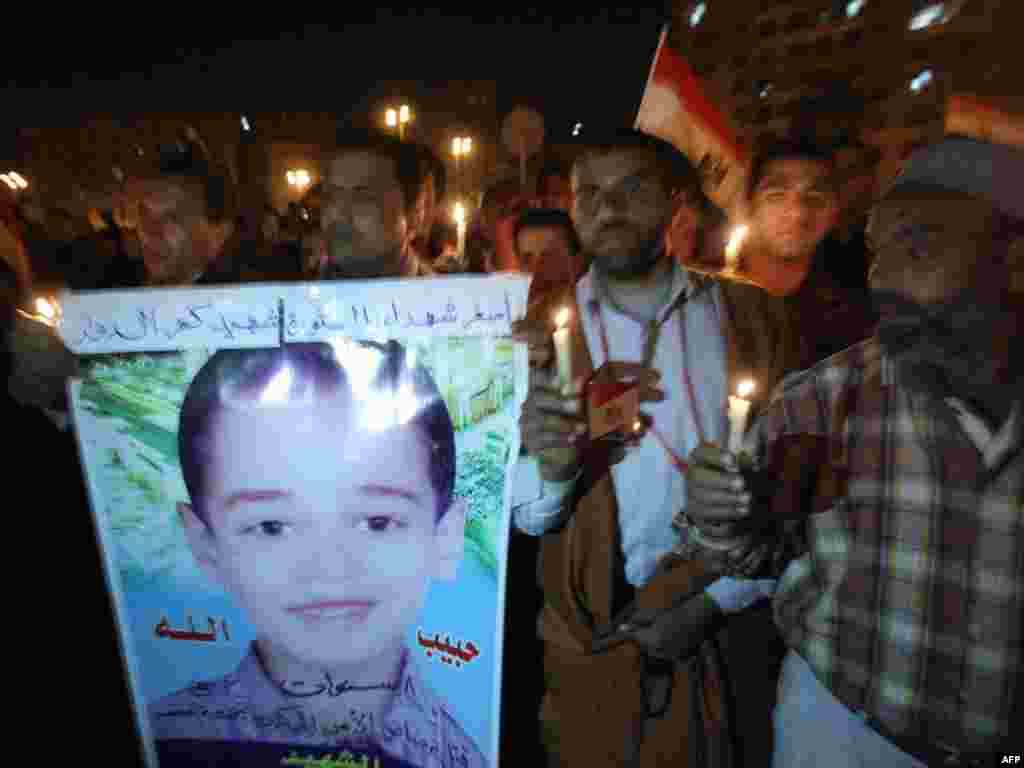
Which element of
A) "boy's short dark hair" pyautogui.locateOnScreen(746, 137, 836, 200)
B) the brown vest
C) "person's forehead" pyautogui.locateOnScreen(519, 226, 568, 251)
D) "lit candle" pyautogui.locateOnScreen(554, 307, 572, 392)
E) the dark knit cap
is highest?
"boy's short dark hair" pyautogui.locateOnScreen(746, 137, 836, 200)

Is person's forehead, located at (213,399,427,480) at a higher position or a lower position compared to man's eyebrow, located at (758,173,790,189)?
lower

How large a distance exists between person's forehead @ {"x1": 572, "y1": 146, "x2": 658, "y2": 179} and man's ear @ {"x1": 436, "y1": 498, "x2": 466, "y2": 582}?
0.95 m

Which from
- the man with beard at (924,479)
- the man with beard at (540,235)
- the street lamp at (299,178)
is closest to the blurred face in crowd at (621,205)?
the man with beard at (924,479)

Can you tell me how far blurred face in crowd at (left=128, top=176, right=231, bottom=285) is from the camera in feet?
6.81

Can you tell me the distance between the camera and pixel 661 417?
5.57 feet

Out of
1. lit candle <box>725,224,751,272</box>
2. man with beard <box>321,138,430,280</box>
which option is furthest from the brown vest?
man with beard <box>321,138,430,280</box>

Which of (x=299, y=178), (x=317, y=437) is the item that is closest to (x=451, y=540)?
(x=317, y=437)

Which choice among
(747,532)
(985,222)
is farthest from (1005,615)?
(985,222)

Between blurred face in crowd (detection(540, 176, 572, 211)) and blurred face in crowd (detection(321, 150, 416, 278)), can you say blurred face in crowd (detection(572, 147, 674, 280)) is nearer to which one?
blurred face in crowd (detection(321, 150, 416, 278))

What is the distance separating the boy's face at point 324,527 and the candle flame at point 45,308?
0.48 meters

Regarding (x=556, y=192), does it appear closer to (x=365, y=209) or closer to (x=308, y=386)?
(x=365, y=209)

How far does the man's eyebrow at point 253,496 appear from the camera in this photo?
166cm

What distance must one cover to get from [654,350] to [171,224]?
164cm

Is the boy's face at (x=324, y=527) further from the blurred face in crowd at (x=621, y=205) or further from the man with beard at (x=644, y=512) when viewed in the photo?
the blurred face in crowd at (x=621, y=205)
